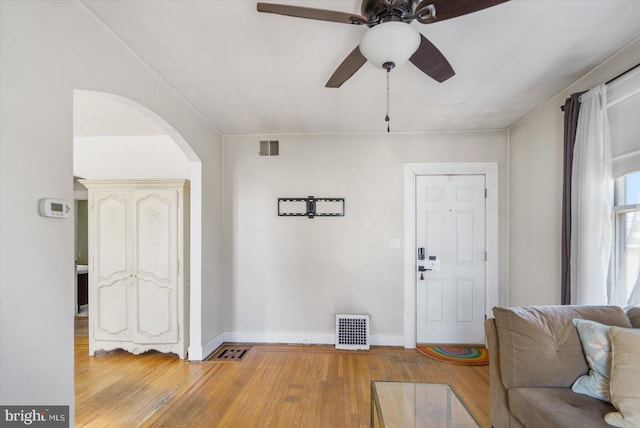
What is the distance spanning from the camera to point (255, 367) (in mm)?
3254

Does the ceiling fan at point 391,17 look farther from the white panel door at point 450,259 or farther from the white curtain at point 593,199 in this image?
the white panel door at point 450,259

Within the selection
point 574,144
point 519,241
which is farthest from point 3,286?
point 519,241

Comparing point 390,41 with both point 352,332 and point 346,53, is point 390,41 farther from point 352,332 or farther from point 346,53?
point 352,332

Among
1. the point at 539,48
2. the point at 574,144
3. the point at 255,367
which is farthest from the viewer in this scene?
the point at 255,367

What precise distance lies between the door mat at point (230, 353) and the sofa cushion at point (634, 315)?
323cm

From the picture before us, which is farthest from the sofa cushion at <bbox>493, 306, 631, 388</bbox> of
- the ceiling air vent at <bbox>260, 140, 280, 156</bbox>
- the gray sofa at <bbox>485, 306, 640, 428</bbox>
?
the ceiling air vent at <bbox>260, 140, 280, 156</bbox>

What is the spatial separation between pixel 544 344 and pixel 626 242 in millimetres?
900

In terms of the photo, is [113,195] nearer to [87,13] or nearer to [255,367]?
[87,13]

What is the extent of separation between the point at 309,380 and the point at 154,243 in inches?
83.2

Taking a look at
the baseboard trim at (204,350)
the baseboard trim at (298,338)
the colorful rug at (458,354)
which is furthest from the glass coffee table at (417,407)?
the baseboard trim at (204,350)

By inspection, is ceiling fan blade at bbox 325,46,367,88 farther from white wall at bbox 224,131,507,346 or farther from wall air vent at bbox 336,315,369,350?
wall air vent at bbox 336,315,369,350

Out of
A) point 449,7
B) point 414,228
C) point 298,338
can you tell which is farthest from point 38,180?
point 414,228

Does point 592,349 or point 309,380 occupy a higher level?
point 592,349

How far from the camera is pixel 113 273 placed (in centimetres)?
344
